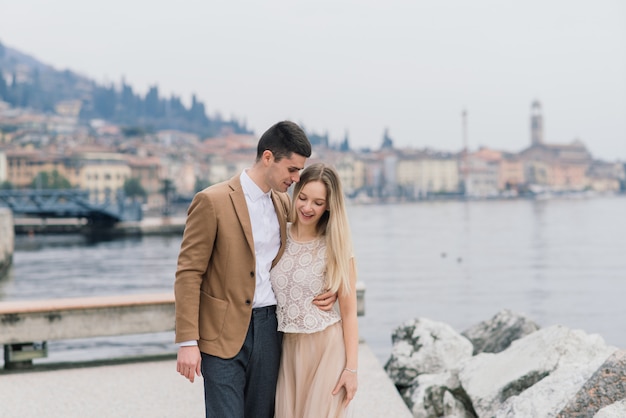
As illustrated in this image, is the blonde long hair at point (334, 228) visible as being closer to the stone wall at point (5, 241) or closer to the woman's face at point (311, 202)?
the woman's face at point (311, 202)

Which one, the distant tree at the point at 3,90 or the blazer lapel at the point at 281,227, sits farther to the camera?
the distant tree at the point at 3,90

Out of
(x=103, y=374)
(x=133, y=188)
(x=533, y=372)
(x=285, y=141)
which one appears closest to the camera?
(x=285, y=141)

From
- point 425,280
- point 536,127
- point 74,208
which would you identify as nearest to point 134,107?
point 536,127

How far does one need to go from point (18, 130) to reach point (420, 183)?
2798 inches

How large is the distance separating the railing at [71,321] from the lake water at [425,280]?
1635 millimetres

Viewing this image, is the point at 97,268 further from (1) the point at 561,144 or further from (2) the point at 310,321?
(1) the point at 561,144

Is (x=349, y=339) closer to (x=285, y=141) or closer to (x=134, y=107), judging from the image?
(x=285, y=141)

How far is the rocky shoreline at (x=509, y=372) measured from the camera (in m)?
3.01

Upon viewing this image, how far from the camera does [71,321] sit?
482 cm

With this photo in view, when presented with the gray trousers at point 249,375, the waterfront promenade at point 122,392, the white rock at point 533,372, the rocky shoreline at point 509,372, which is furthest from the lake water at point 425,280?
the gray trousers at point 249,375

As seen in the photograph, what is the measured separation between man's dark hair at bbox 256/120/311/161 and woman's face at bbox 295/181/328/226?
104 millimetres

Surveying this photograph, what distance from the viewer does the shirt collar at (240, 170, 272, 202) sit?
99.0 inches

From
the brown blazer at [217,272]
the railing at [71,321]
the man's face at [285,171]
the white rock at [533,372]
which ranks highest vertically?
the man's face at [285,171]

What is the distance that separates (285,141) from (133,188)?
317ft
